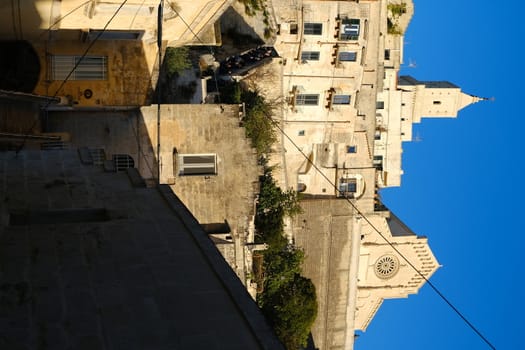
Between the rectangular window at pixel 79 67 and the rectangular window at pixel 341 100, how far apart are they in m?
11.4

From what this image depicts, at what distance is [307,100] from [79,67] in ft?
37.0

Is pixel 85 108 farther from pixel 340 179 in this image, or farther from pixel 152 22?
pixel 340 179

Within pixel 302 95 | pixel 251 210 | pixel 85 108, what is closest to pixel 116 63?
pixel 85 108

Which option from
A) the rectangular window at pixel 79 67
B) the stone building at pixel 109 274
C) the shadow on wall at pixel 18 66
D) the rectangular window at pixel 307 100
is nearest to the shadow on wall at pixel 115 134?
the rectangular window at pixel 79 67

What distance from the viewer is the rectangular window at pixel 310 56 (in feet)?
89.6

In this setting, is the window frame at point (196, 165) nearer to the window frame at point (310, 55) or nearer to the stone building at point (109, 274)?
the stone building at point (109, 274)

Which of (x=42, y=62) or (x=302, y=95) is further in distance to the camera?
(x=302, y=95)

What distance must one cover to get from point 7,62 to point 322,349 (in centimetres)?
1952

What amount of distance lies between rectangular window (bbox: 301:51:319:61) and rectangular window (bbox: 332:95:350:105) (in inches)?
74.9

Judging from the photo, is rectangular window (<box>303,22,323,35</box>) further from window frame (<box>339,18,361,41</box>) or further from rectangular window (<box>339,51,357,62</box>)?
rectangular window (<box>339,51,357,62</box>)

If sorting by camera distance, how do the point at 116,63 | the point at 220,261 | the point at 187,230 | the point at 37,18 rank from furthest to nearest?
1. the point at 116,63
2. the point at 37,18
3. the point at 187,230
4. the point at 220,261

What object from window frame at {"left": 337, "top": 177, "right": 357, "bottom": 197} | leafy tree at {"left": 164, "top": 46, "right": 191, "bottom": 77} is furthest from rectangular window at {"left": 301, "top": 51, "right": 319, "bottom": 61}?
leafy tree at {"left": 164, "top": 46, "right": 191, "bottom": 77}

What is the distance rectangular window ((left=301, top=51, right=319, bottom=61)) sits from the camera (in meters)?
27.3

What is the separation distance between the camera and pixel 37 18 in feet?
54.6
